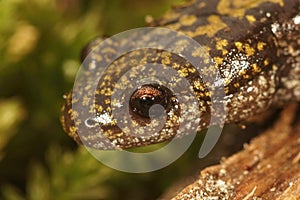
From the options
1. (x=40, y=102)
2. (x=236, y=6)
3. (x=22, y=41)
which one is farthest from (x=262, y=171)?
(x=22, y=41)

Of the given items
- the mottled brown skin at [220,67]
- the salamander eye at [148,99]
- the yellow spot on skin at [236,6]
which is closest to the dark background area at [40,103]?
the mottled brown skin at [220,67]

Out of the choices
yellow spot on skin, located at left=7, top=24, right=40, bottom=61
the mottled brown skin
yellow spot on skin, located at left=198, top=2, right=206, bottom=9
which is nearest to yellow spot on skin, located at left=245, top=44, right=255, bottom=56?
the mottled brown skin

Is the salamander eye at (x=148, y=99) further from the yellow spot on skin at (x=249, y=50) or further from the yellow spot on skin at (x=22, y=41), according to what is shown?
the yellow spot on skin at (x=22, y=41)

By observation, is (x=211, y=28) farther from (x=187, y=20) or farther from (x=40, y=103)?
(x=40, y=103)

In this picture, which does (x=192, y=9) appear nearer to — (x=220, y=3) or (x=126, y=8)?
(x=220, y=3)

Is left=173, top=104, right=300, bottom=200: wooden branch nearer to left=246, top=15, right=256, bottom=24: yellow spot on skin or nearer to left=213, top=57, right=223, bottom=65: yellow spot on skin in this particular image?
left=213, top=57, right=223, bottom=65: yellow spot on skin

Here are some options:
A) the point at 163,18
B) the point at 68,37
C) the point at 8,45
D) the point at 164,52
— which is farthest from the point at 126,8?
the point at 164,52
